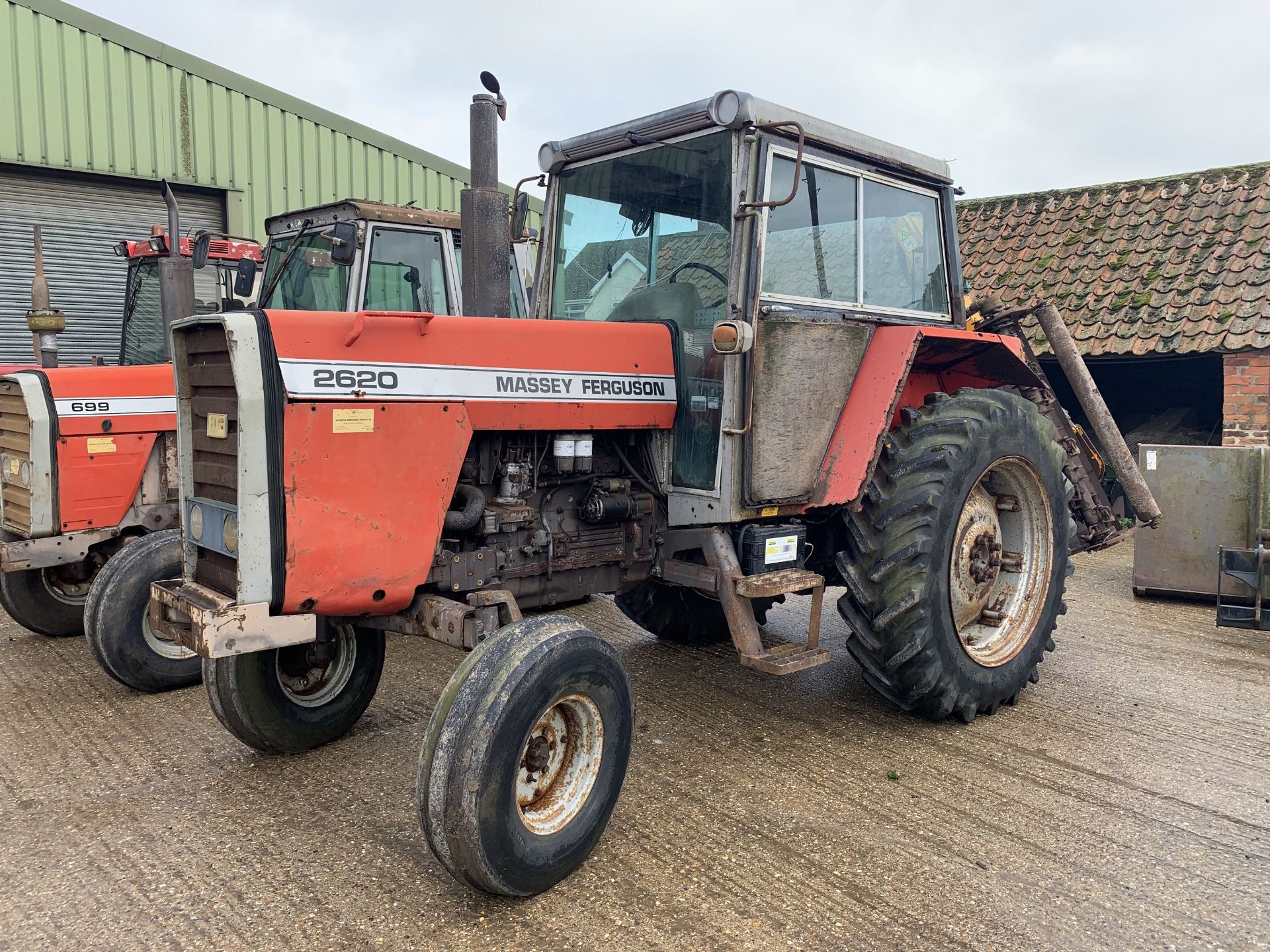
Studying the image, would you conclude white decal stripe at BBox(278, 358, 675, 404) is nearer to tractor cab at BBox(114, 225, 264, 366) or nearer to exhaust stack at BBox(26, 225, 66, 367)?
tractor cab at BBox(114, 225, 264, 366)

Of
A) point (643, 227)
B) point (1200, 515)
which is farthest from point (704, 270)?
point (1200, 515)

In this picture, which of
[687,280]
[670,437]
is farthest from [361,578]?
[687,280]

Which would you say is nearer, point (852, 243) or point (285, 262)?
point (852, 243)

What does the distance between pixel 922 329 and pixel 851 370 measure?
0.34 metres

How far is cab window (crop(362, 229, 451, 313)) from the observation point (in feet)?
17.9

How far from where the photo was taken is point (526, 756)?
9.02ft

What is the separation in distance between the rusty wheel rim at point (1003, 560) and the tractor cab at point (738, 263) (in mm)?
864

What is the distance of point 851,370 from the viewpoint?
3953 millimetres

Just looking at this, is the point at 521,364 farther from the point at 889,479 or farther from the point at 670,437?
the point at 889,479

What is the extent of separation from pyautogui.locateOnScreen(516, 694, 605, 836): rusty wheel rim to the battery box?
1.04 m

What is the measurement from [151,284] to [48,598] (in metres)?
2.37

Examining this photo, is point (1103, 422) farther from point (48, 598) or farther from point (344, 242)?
point (48, 598)

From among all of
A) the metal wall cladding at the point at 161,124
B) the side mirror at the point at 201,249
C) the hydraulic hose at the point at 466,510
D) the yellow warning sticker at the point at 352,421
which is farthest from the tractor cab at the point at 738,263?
the metal wall cladding at the point at 161,124

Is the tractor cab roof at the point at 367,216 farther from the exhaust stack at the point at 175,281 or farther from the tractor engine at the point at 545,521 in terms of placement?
the tractor engine at the point at 545,521
